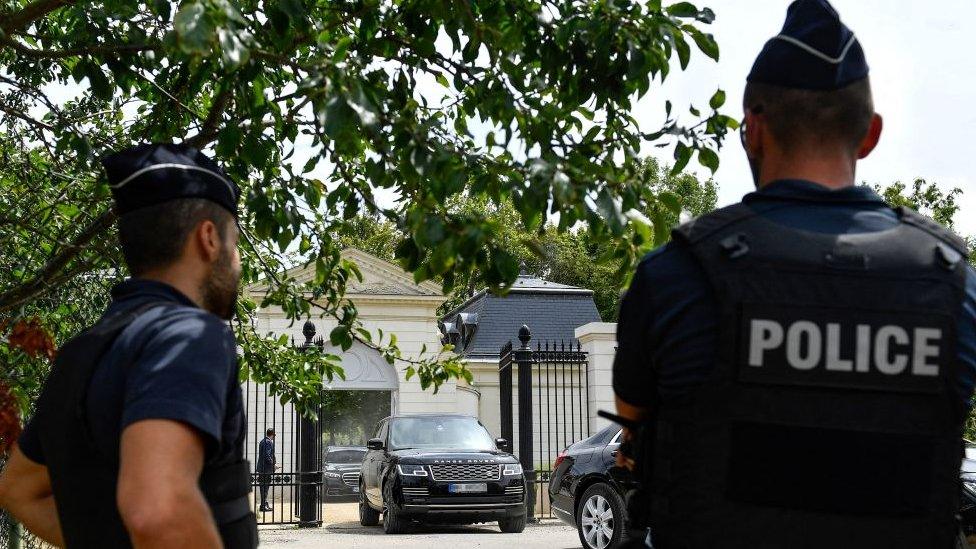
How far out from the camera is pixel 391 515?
1641 cm

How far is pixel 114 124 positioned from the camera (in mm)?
8617

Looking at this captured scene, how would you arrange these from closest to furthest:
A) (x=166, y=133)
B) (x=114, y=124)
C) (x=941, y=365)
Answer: (x=941, y=365), (x=166, y=133), (x=114, y=124)

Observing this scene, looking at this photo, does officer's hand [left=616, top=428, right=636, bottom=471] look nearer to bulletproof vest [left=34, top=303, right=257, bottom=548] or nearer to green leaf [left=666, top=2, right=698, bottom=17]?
bulletproof vest [left=34, top=303, right=257, bottom=548]

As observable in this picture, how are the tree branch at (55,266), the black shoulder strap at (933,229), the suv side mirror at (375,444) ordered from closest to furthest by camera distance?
the black shoulder strap at (933,229) < the tree branch at (55,266) < the suv side mirror at (375,444)

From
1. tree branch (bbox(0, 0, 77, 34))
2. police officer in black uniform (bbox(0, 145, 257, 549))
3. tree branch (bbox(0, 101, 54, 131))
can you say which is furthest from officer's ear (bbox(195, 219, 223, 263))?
tree branch (bbox(0, 101, 54, 131))

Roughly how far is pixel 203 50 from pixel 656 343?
1.28 m

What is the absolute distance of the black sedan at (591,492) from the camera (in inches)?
486

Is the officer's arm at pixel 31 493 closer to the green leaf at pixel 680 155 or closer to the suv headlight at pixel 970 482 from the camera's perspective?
the green leaf at pixel 680 155

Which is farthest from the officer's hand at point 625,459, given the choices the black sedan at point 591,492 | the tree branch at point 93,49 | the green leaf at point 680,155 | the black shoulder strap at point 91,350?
the black sedan at point 591,492

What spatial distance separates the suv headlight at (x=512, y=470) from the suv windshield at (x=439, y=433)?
0.68m

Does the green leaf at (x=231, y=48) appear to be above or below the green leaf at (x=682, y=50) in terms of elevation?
below

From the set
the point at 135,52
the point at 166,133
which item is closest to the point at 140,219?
the point at 135,52

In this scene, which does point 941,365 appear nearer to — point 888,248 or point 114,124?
point 888,248

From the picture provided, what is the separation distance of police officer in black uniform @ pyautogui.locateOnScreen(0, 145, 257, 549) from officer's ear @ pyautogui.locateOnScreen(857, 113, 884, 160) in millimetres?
1316
